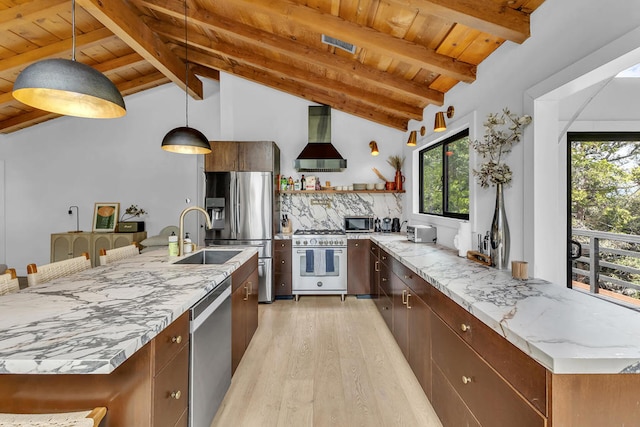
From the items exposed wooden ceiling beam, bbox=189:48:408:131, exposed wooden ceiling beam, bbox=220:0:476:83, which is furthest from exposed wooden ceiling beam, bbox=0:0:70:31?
exposed wooden ceiling beam, bbox=220:0:476:83

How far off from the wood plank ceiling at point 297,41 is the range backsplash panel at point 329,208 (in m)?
1.26

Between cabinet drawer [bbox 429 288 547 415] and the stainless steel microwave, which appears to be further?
the stainless steel microwave

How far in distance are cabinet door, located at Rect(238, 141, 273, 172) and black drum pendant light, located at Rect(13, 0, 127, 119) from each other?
2.54 meters

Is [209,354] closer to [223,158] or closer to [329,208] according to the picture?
[223,158]

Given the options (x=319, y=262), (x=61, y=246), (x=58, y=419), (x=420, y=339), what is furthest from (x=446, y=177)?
(x=61, y=246)

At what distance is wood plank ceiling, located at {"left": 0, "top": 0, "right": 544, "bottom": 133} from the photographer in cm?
225

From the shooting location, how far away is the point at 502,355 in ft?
3.70

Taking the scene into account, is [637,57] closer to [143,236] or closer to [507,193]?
[507,193]

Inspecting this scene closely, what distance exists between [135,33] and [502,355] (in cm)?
439

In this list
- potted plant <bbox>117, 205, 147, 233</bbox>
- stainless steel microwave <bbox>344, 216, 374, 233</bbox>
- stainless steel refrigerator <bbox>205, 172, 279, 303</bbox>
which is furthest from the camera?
potted plant <bbox>117, 205, 147, 233</bbox>

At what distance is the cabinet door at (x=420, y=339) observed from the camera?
1941 millimetres

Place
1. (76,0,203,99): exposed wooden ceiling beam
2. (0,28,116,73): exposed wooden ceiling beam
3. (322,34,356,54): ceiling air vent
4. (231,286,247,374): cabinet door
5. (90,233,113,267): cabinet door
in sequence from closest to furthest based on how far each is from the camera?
1. (231,286,247,374): cabinet door
2. (76,0,203,99): exposed wooden ceiling beam
3. (322,34,356,54): ceiling air vent
4. (0,28,116,73): exposed wooden ceiling beam
5. (90,233,113,267): cabinet door

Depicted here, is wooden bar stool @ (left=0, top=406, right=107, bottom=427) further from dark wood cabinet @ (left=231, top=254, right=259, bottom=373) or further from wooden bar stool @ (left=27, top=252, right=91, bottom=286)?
dark wood cabinet @ (left=231, top=254, right=259, bottom=373)

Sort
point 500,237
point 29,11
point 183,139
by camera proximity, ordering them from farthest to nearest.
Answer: point 29,11 → point 183,139 → point 500,237
